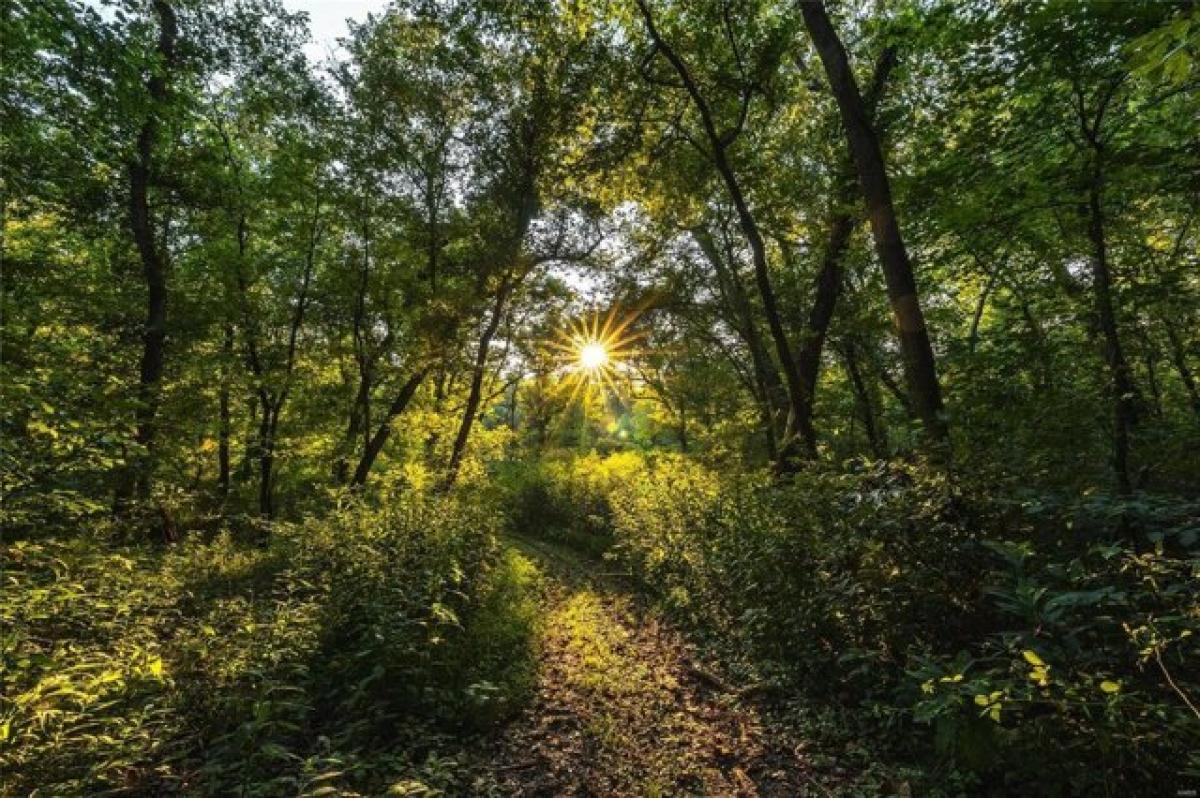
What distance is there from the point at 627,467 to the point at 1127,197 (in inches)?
599

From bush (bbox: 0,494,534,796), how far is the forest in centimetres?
5

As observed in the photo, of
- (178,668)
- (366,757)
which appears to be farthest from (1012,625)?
(178,668)

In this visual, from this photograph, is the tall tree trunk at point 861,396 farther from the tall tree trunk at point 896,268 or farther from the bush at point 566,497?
the tall tree trunk at point 896,268

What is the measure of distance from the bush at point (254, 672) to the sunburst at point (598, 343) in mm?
13225

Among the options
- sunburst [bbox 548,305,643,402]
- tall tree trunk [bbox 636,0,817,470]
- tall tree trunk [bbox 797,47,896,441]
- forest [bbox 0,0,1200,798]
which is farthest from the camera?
sunburst [bbox 548,305,643,402]

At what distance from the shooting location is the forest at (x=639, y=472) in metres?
3.87

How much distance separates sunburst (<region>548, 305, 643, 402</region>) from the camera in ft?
66.4

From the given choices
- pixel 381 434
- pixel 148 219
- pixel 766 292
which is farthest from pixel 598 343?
pixel 148 219

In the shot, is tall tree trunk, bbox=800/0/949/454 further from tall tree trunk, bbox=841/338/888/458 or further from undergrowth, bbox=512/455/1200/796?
tall tree trunk, bbox=841/338/888/458

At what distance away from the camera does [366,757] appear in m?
4.49

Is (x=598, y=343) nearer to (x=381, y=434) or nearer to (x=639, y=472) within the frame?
(x=639, y=472)

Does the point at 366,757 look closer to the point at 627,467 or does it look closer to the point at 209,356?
the point at 209,356

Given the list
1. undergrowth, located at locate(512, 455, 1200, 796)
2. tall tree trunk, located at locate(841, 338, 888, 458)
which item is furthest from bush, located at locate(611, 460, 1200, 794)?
tall tree trunk, located at locate(841, 338, 888, 458)

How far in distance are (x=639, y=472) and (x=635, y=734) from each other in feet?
42.7
